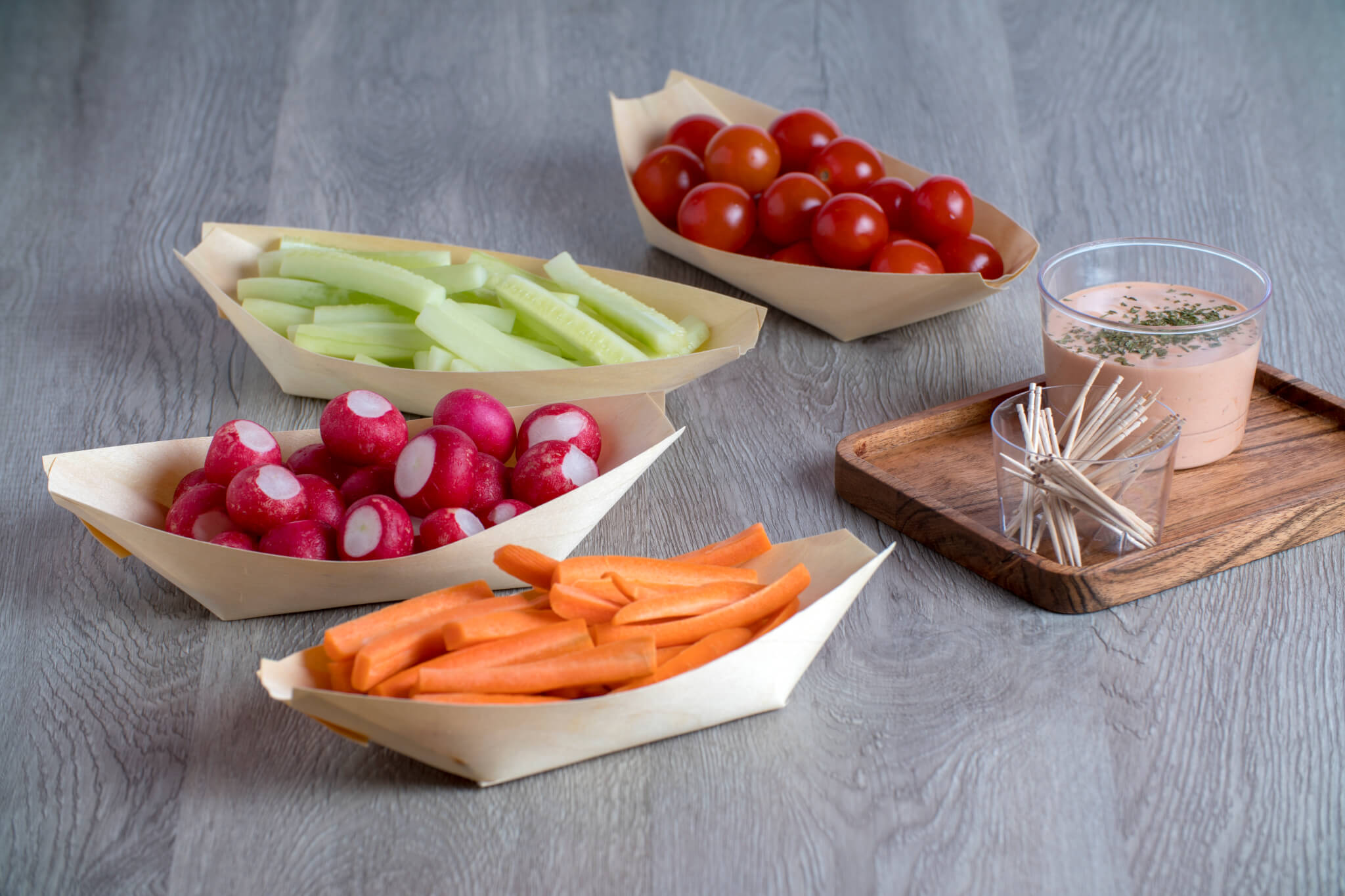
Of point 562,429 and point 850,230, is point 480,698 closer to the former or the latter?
point 562,429

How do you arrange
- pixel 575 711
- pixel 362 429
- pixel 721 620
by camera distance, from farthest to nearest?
pixel 362 429 < pixel 721 620 < pixel 575 711

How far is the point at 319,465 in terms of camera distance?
1369 mm

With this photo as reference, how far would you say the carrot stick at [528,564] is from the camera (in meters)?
1.13

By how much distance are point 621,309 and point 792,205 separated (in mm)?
363

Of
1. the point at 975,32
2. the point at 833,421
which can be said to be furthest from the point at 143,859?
the point at 975,32

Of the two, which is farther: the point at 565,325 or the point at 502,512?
the point at 565,325

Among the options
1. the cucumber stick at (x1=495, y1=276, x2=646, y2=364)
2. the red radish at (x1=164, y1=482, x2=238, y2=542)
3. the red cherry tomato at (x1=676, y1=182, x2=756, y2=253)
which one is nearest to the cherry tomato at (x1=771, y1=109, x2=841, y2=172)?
the red cherry tomato at (x1=676, y1=182, x2=756, y2=253)

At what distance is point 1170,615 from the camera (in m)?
1.27

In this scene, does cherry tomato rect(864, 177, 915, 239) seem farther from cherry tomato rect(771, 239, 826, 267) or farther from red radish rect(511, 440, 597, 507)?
red radish rect(511, 440, 597, 507)

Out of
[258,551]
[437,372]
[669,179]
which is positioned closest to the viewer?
[258,551]

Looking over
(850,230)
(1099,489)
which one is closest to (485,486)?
(1099,489)

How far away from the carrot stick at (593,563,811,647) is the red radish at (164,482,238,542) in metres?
0.45

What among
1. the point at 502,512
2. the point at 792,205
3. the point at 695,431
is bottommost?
the point at 695,431

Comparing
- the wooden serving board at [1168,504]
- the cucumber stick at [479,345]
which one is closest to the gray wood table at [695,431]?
the wooden serving board at [1168,504]
